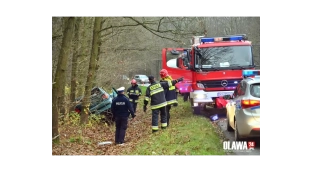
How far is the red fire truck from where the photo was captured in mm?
10109

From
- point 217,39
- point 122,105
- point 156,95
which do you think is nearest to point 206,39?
point 217,39

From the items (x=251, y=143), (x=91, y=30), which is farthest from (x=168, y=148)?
(x=91, y=30)

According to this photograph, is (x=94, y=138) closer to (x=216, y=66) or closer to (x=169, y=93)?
(x=169, y=93)

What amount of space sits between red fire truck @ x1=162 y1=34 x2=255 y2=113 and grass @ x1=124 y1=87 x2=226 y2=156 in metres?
0.80

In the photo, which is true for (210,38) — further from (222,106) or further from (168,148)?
(168,148)

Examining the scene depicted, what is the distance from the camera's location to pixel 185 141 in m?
7.32

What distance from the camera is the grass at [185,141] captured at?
21.3 ft

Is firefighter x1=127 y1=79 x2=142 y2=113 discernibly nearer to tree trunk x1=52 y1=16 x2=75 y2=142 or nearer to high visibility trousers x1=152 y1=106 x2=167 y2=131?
high visibility trousers x1=152 y1=106 x2=167 y2=131

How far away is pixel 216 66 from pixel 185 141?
11.4 feet

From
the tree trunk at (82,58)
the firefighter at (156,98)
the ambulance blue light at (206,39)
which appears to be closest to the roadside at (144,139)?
the firefighter at (156,98)

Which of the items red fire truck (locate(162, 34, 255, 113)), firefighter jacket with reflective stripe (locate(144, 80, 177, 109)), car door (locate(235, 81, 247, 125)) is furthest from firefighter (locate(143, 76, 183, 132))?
car door (locate(235, 81, 247, 125))

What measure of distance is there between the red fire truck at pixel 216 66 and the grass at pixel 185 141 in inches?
31.4

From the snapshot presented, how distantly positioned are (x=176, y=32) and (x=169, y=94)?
1.82 meters

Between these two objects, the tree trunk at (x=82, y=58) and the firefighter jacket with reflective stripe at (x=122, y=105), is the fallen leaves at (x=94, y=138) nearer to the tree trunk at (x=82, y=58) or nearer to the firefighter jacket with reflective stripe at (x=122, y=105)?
the firefighter jacket with reflective stripe at (x=122, y=105)
